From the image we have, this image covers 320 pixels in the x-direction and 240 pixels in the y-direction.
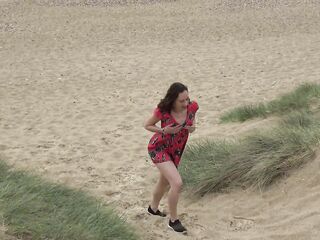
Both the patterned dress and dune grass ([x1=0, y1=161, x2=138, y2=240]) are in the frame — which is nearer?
dune grass ([x1=0, y1=161, x2=138, y2=240])

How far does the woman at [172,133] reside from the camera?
15.0 feet

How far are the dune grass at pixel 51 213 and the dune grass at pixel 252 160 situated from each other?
3.91ft

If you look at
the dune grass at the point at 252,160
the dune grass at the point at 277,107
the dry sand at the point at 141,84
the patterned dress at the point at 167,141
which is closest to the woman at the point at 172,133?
the patterned dress at the point at 167,141

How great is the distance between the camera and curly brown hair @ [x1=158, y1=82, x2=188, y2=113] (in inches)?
179

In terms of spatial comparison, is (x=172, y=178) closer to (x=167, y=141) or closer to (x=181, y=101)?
(x=167, y=141)

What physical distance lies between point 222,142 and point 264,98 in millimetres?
3198

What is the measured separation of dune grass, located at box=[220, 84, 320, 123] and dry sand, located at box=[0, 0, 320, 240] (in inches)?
12.4

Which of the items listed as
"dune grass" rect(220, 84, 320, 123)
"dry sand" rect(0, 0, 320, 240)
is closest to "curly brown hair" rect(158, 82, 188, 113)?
"dry sand" rect(0, 0, 320, 240)

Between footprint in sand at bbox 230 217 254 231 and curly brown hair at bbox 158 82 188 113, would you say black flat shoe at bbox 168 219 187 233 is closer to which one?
footprint in sand at bbox 230 217 254 231

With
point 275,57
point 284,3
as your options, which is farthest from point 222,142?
point 284,3

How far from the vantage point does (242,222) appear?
16.1 feet

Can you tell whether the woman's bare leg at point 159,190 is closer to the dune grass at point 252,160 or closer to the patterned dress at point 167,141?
the patterned dress at point 167,141

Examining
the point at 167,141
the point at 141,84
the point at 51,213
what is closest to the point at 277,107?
the point at 167,141

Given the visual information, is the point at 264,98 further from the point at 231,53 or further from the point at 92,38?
the point at 92,38
